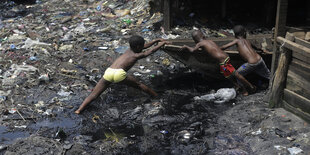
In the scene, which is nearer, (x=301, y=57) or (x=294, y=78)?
(x=301, y=57)

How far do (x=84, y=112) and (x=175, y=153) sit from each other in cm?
180

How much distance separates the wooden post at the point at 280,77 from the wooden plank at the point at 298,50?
7 centimetres

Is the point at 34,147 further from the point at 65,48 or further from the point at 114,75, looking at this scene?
the point at 65,48

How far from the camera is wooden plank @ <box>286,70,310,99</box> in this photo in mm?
3871

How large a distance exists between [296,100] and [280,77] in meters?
0.37

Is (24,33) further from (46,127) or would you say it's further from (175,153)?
(175,153)

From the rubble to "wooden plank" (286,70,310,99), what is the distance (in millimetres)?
378

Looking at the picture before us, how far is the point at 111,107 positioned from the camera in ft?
16.8

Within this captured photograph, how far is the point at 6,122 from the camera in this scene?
4.55 metres

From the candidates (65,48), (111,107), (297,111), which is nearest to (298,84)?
(297,111)

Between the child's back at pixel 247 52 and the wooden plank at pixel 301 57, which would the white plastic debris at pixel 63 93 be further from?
the wooden plank at pixel 301 57

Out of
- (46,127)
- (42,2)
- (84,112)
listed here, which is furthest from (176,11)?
(42,2)

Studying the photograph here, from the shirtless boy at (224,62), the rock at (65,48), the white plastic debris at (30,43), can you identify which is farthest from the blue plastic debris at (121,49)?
the shirtless boy at (224,62)

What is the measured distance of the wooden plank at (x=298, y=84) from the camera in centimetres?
387
